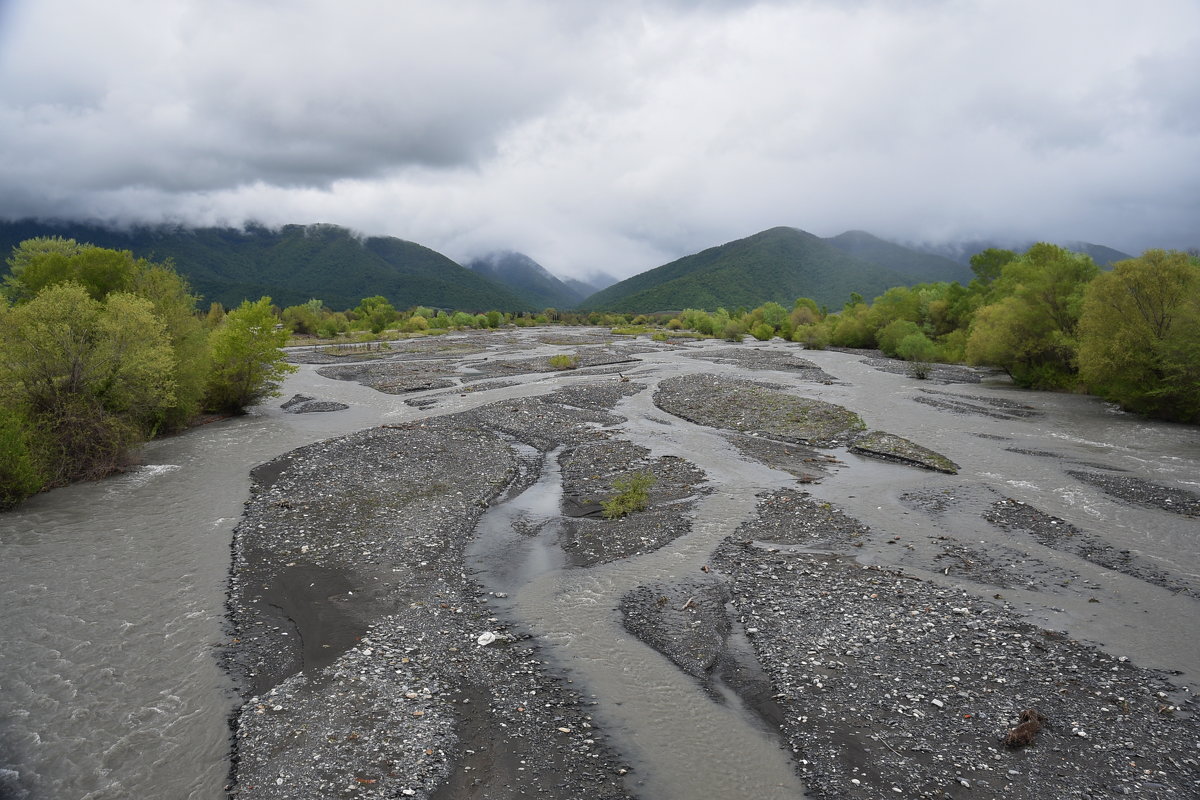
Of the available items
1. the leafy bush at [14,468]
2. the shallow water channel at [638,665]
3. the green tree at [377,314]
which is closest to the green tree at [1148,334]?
the shallow water channel at [638,665]

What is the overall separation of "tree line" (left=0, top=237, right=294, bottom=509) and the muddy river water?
1.43 m

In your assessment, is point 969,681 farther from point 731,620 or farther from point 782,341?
point 782,341

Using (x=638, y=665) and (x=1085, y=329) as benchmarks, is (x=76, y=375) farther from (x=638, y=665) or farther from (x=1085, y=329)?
(x=1085, y=329)

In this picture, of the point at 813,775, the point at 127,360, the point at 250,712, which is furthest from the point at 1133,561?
the point at 127,360

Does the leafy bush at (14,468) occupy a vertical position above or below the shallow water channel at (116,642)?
above

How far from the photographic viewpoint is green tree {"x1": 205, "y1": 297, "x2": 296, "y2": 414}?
3750 centimetres

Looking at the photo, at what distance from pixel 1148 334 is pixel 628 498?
34.3 meters

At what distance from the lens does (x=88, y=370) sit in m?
25.3

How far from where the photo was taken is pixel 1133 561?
15930 mm

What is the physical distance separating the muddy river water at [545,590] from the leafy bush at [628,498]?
6.41ft

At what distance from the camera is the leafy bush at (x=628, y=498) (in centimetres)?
2009

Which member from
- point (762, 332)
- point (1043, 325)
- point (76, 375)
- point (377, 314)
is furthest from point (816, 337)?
point (377, 314)

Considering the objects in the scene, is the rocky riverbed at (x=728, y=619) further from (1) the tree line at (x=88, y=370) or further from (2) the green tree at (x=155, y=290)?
(2) the green tree at (x=155, y=290)

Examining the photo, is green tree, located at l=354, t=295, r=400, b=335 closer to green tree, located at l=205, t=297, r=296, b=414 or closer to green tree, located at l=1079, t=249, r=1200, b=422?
green tree, located at l=205, t=297, r=296, b=414
